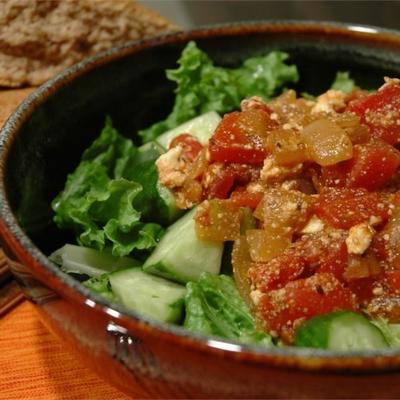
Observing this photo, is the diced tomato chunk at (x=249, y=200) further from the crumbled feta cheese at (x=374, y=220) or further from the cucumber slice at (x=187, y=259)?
the crumbled feta cheese at (x=374, y=220)

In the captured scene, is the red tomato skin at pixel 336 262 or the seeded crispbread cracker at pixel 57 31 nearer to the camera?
the red tomato skin at pixel 336 262

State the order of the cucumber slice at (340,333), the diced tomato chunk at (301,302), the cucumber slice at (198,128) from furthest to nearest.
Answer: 1. the cucumber slice at (198,128)
2. the diced tomato chunk at (301,302)
3. the cucumber slice at (340,333)

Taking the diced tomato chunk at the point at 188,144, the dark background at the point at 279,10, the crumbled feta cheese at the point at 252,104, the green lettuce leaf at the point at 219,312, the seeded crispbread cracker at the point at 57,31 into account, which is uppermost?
the seeded crispbread cracker at the point at 57,31

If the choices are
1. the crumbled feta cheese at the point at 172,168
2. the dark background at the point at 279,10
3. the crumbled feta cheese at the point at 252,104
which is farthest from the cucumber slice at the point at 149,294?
the dark background at the point at 279,10

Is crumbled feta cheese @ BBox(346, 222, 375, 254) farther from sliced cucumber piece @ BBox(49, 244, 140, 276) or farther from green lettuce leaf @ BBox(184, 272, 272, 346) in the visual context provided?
sliced cucumber piece @ BBox(49, 244, 140, 276)

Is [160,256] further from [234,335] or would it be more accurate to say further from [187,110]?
[187,110]

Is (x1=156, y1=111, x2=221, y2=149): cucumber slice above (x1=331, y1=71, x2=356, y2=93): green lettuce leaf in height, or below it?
above

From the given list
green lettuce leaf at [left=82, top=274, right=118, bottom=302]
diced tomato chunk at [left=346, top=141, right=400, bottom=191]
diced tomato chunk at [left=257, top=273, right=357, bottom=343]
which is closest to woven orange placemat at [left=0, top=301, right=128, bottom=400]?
green lettuce leaf at [left=82, top=274, right=118, bottom=302]
